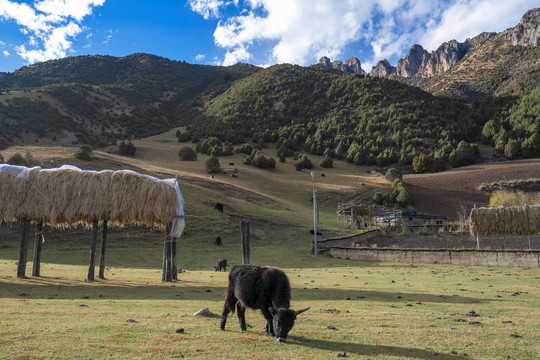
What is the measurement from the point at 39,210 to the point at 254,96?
135155 mm

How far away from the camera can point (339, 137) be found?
110375 millimetres

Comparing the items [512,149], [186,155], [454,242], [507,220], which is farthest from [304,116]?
[507,220]

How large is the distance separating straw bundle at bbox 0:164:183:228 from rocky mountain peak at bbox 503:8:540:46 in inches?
7150

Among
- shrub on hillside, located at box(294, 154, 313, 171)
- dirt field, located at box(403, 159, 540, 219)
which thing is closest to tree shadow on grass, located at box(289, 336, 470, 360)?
dirt field, located at box(403, 159, 540, 219)

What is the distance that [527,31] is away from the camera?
529ft

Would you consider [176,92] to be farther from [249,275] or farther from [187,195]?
[249,275]

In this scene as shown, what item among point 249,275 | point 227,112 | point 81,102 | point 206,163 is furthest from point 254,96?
point 249,275

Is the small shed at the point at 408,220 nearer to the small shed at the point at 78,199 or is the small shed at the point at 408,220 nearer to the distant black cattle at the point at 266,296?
the small shed at the point at 78,199

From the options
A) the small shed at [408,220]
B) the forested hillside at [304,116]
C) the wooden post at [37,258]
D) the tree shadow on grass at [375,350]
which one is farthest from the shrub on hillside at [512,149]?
the tree shadow on grass at [375,350]

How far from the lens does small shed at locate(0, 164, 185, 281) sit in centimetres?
1808

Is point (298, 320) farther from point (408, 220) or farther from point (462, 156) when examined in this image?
point (462, 156)

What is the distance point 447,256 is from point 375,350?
21.3 m

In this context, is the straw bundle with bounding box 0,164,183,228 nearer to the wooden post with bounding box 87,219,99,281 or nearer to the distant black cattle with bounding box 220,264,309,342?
the wooden post with bounding box 87,219,99,281

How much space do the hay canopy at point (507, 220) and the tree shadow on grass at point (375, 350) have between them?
26505mm
